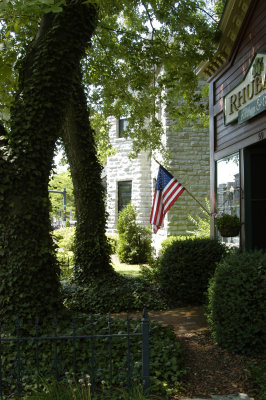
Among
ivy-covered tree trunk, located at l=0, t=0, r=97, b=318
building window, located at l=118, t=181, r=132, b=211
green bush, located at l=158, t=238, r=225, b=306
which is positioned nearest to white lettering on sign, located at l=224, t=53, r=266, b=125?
green bush, located at l=158, t=238, r=225, b=306

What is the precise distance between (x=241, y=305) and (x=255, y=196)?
2479 mm

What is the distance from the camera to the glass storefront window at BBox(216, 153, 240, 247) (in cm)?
706

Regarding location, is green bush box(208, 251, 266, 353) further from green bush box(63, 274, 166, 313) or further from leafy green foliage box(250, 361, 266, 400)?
green bush box(63, 274, 166, 313)

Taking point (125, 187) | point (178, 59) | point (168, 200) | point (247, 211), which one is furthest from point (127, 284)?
point (125, 187)

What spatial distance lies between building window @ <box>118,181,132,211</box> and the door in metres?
10.6

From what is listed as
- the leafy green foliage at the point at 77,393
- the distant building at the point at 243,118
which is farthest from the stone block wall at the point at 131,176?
the leafy green foliage at the point at 77,393

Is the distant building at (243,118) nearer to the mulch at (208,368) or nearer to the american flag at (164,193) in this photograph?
the american flag at (164,193)

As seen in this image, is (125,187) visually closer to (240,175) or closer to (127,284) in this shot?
(127,284)

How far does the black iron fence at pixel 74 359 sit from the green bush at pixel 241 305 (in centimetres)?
114

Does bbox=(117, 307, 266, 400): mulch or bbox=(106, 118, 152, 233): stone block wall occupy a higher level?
bbox=(106, 118, 152, 233): stone block wall

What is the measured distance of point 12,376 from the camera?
412 cm

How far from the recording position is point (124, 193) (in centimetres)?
1725

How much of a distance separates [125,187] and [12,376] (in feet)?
43.8

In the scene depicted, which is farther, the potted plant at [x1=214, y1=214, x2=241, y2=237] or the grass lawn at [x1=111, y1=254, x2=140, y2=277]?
the grass lawn at [x1=111, y1=254, x2=140, y2=277]
